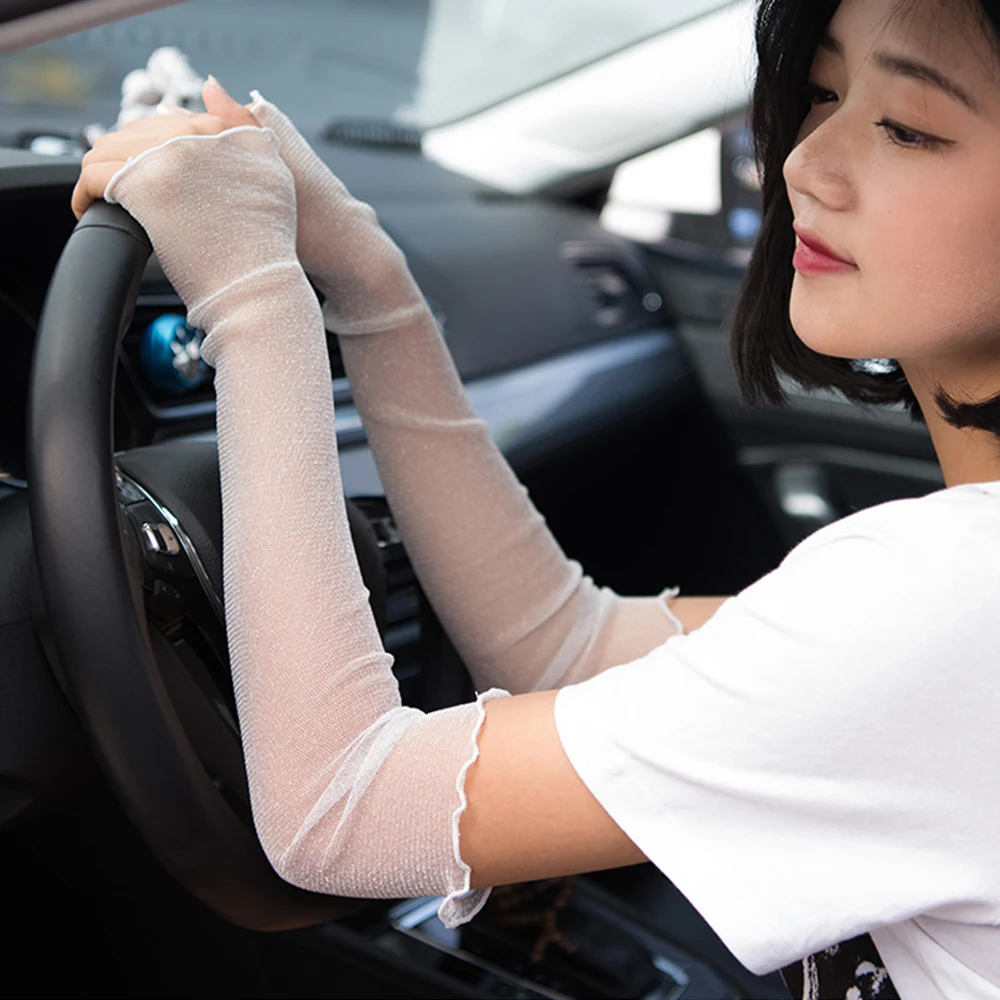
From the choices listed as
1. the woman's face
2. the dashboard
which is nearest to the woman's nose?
the woman's face

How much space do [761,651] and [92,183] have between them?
464 millimetres

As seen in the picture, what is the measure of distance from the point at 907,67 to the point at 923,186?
0.24 feet

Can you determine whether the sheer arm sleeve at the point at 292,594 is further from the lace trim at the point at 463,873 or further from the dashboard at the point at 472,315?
the dashboard at the point at 472,315

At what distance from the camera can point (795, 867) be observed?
64cm

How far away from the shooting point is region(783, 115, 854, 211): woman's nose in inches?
29.5

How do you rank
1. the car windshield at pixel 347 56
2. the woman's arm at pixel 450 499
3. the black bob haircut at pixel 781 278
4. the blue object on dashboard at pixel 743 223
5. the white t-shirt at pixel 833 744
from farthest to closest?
the blue object on dashboard at pixel 743 223 < the car windshield at pixel 347 56 < the woman's arm at pixel 450 499 < the black bob haircut at pixel 781 278 < the white t-shirt at pixel 833 744

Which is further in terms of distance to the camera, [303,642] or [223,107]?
[223,107]

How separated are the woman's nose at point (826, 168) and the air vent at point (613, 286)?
1.11 meters

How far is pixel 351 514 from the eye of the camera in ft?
3.00

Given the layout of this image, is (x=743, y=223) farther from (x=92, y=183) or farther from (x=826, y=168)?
(x=92, y=183)

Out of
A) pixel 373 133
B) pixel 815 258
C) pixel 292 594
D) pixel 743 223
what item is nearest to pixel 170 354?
pixel 292 594


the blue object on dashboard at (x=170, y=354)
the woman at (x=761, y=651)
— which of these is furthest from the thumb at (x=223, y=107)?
the blue object on dashboard at (x=170, y=354)

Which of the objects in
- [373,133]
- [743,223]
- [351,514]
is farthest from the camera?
[743,223]

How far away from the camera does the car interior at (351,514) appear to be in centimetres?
67
